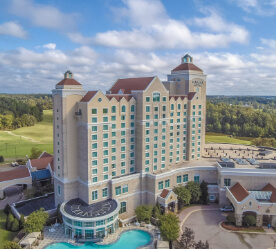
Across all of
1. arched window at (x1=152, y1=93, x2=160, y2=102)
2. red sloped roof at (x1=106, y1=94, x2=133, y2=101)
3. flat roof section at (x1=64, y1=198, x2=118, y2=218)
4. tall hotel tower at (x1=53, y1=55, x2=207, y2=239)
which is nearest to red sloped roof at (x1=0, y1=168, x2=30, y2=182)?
tall hotel tower at (x1=53, y1=55, x2=207, y2=239)

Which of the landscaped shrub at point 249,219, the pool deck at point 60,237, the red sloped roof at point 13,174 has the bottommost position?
the pool deck at point 60,237

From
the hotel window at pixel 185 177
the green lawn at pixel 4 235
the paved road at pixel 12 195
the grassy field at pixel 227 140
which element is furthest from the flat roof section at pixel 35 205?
the grassy field at pixel 227 140

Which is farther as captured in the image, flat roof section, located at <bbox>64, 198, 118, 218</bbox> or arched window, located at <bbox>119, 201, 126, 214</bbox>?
arched window, located at <bbox>119, 201, 126, 214</bbox>

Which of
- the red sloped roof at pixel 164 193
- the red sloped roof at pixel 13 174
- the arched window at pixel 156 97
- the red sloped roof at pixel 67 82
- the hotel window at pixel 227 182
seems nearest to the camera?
the red sloped roof at pixel 67 82

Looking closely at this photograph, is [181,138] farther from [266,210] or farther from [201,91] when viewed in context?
[266,210]

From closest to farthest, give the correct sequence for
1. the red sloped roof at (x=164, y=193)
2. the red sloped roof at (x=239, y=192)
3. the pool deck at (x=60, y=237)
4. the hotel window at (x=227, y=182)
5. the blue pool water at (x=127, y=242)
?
1. the blue pool water at (x=127, y=242)
2. the pool deck at (x=60, y=237)
3. the red sloped roof at (x=239, y=192)
4. the red sloped roof at (x=164, y=193)
5. the hotel window at (x=227, y=182)

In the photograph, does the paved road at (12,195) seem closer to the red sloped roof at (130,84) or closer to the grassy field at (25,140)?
the red sloped roof at (130,84)

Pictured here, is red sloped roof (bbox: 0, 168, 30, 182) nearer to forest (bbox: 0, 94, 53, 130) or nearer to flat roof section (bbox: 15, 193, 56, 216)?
flat roof section (bbox: 15, 193, 56, 216)

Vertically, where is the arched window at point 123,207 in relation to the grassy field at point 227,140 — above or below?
below
